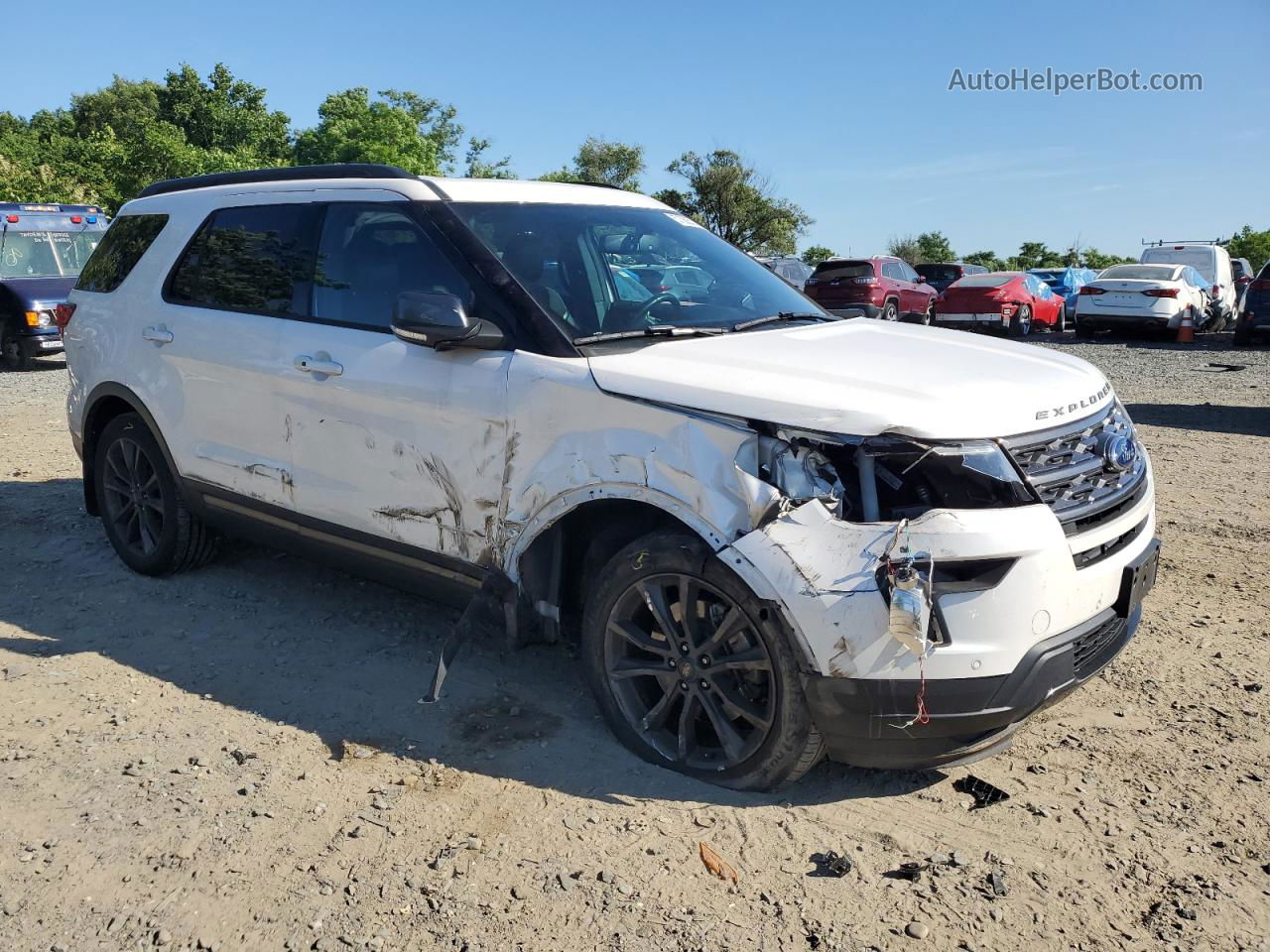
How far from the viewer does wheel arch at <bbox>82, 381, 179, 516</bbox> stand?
16.3 ft

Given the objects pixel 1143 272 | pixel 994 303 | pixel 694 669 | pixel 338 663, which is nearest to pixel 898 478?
pixel 694 669

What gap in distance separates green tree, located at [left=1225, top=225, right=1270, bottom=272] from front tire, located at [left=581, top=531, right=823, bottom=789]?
156ft

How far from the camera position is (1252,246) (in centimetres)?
4466

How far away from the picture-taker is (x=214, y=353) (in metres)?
4.53

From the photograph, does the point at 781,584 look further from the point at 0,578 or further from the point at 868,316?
the point at 0,578

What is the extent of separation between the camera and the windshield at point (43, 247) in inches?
612

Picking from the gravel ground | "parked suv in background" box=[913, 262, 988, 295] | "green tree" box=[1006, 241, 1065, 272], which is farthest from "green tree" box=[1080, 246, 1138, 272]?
the gravel ground

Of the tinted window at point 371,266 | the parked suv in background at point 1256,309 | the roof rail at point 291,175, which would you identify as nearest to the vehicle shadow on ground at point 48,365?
the roof rail at point 291,175

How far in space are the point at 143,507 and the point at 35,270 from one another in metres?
12.9

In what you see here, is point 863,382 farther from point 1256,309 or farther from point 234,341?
point 1256,309

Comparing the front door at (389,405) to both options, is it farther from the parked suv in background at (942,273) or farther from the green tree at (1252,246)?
the green tree at (1252,246)

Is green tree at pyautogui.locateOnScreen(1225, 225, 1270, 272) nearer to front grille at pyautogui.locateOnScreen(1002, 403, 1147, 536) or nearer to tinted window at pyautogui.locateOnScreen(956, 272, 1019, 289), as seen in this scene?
tinted window at pyautogui.locateOnScreen(956, 272, 1019, 289)

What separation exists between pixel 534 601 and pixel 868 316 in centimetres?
222

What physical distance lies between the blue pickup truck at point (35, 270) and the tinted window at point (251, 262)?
11497mm
